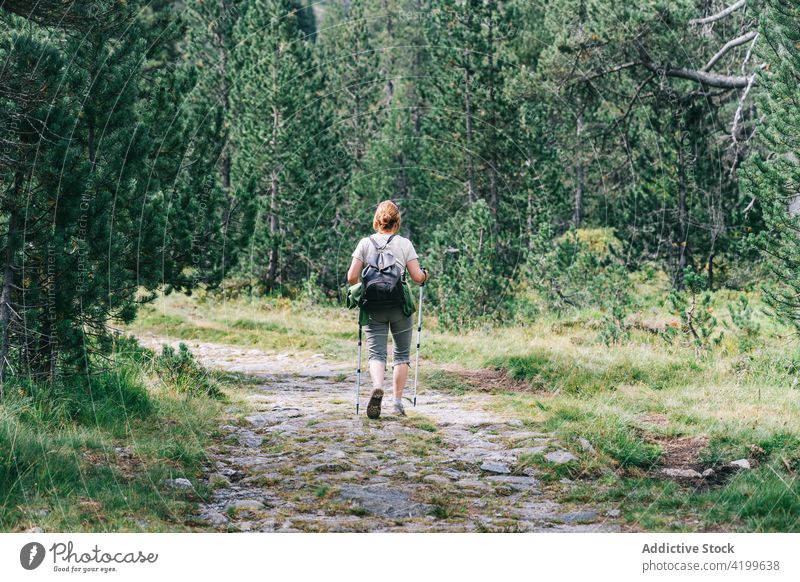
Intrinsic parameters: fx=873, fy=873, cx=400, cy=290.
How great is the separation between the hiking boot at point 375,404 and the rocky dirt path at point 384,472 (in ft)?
0.33

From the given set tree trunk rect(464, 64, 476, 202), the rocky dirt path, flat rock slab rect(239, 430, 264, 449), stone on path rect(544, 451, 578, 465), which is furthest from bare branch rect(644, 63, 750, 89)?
flat rock slab rect(239, 430, 264, 449)

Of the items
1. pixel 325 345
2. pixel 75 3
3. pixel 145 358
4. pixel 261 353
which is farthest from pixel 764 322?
pixel 75 3

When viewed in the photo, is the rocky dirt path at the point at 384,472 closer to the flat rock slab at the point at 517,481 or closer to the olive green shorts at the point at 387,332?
the flat rock slab at the point at 517,481

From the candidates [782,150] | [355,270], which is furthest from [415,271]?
[782,150]

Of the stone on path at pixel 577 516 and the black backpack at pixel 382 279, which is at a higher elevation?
the black backpack at pixel 382 279

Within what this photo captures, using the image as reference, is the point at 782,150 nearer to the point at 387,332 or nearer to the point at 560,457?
the point at 560,457

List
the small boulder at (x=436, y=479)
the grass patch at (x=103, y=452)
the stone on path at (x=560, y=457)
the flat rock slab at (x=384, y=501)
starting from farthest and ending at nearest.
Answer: the stone on path at (x=560, y=457), the small boulder at (x=436, y=479), the flat rock slab at (x=384, y=501), the grass patch at (x=103, y=452)

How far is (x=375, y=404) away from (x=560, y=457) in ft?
6.70

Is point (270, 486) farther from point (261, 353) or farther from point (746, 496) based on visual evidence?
point (261, 353)

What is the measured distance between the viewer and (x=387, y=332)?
8.70 metres

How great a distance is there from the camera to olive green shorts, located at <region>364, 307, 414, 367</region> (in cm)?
860

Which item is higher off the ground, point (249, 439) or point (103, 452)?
point (103, 452)

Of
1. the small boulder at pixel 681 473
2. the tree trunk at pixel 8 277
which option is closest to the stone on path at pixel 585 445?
the small boulder at pixel 681 473

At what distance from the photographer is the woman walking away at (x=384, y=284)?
8.41 metres
